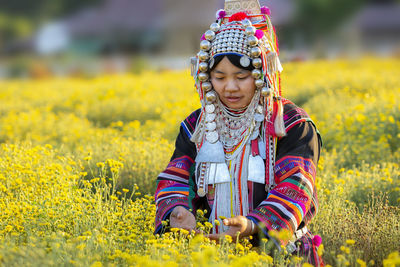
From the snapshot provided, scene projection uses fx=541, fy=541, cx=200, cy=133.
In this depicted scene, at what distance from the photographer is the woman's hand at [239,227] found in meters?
2.58

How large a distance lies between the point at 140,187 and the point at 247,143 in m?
1.60

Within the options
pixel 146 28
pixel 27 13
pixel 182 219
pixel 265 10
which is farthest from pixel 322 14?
pixel 182 219

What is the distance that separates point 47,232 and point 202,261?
47.8 inches

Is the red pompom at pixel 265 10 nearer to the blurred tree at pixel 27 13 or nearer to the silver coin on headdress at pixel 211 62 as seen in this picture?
the silver coin on headdress at pixel 211 62

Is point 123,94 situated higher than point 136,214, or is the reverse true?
point 123,94

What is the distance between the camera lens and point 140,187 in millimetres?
4312

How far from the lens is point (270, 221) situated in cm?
268

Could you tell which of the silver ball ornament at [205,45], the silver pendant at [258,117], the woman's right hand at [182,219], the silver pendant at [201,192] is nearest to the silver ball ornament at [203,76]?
the silver ball ornament at [205,45]

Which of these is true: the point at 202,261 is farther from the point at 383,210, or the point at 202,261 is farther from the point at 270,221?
the point at 383,210

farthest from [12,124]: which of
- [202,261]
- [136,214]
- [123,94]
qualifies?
[202,261]

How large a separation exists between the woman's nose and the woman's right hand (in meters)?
0.69

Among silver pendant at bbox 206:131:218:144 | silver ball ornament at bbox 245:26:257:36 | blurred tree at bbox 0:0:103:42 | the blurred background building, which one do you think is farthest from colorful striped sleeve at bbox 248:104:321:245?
blurred tree at bbox 0:0:103:42

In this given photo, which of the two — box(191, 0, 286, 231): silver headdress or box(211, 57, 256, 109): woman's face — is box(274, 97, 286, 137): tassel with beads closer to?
box(191, 0, 286, 231): silver headdress

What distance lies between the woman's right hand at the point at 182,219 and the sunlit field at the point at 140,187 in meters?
0.05
